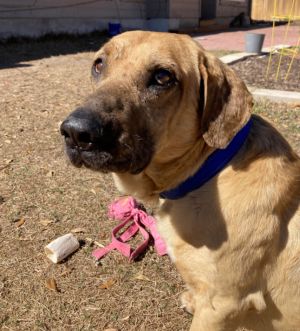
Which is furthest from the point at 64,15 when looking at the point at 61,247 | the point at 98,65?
the point at 98,65

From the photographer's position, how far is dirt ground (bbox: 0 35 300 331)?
3082 millimetres

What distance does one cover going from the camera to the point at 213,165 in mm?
2459

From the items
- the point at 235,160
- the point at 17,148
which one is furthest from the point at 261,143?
the point at 17,148

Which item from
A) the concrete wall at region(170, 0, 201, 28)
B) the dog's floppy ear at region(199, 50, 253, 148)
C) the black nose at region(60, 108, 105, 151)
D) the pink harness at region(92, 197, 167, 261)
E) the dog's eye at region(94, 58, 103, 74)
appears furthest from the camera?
the concrete wall at region(170, 0, 201, 28)

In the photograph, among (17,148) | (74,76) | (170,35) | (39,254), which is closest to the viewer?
(170,35)

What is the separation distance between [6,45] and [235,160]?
11.0 m

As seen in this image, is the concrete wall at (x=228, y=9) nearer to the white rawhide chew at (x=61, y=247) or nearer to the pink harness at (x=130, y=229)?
the pink harness at (x=130, y=229)

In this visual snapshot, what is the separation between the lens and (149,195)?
9.07ft

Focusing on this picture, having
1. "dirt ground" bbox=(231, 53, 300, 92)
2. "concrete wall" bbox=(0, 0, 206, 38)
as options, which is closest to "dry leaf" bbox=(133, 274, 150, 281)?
"dirt ground" bbox=(231, 53, 300, 92)

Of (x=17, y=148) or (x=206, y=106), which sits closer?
(x=206, y=106)

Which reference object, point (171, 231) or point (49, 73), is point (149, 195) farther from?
point (49, 73)

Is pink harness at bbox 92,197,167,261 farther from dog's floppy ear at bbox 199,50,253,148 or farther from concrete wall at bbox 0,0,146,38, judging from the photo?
concrete wall at bbox 0,0,146,38

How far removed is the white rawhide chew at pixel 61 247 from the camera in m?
3.48

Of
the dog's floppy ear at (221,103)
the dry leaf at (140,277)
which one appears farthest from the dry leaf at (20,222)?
the dog's floppy ear at (221,103)
